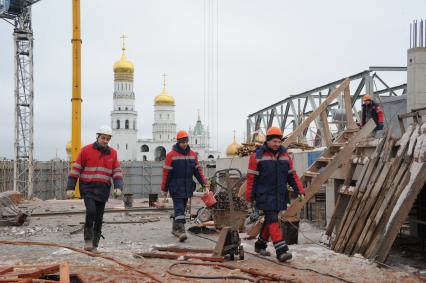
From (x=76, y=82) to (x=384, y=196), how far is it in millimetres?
22884

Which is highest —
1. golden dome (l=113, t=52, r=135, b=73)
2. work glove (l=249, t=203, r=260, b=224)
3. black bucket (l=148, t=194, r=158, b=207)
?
golden dome (l=113, t=52, r=135, b=73)

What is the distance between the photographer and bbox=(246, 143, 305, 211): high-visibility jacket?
7098 mm

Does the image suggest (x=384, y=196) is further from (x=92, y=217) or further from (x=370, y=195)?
(x=92, y=217)

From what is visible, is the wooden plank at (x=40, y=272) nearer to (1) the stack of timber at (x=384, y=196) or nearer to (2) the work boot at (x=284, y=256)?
(2) the work boot at (x=284, y=256)

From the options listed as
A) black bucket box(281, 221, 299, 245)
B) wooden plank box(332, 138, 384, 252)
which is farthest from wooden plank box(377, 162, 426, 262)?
black bucket box(281, 221, 299, 245)

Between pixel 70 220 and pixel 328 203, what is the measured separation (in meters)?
6.76

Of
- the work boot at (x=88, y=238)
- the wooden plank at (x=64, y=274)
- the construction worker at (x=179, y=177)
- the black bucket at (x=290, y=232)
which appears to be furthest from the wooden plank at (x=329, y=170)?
the wooden plank at (x=64, y=274)

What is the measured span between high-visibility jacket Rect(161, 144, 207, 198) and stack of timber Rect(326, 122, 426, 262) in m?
2.73

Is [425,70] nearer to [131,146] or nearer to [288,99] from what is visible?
[288,99]

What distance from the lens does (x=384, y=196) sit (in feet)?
23.1

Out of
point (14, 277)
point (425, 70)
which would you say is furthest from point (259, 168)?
point (425, 70)

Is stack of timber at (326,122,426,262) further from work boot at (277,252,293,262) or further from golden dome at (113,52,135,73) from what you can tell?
golden dome at (113,52,135,73)

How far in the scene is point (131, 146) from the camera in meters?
105

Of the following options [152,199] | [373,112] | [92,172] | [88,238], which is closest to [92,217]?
[88,238]
